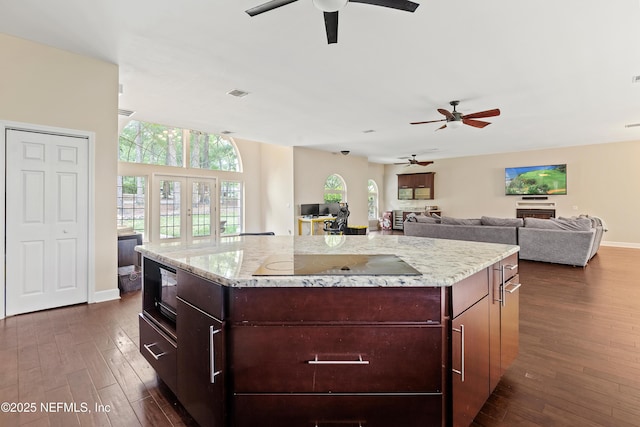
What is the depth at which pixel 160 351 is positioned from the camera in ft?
5.81

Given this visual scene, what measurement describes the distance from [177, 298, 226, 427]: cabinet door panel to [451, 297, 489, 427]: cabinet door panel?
37.4 inches

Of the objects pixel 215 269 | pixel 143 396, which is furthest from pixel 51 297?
pixel 215 269

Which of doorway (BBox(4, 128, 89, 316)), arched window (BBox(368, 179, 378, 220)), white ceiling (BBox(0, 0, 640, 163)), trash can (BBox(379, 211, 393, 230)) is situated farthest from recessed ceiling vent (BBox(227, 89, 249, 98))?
trash can (BBox(379, 211, 393, 230))

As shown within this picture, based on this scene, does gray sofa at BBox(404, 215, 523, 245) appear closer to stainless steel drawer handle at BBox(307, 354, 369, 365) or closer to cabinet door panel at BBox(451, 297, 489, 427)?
cabinet door panel at BBox(451, 297, 489, 427)

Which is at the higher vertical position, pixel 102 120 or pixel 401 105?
pixel 401 105

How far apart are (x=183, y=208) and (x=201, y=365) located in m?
6.93

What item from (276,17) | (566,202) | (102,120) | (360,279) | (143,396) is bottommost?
(143,396)

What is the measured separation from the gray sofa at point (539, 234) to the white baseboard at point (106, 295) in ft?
19.9

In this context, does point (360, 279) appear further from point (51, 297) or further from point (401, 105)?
point (401, 105)

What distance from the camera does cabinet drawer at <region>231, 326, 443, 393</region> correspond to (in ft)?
3.94

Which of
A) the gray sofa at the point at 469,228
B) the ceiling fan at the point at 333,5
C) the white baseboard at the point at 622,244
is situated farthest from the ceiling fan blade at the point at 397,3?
the white baseboard at the point at 622,244

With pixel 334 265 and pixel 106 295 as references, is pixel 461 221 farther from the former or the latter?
pixel 106 295

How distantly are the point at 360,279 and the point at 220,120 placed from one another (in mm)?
5375

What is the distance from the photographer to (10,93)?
3.03 metres
